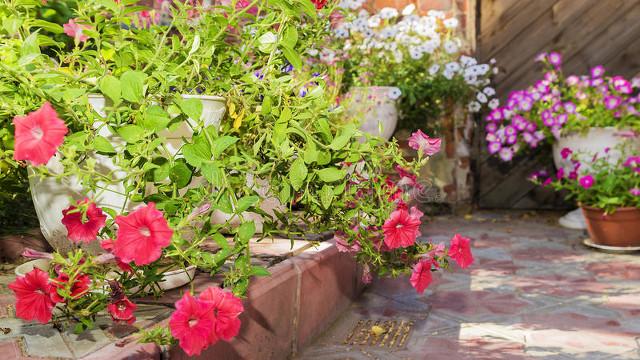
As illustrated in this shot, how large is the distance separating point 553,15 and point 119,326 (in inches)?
174

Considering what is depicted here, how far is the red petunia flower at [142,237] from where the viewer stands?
3.44 feet

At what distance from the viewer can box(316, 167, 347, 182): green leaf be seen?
141 centimetres

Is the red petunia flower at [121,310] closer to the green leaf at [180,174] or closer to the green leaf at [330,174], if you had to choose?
the green leaf at [180,174]

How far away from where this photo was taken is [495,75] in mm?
5117

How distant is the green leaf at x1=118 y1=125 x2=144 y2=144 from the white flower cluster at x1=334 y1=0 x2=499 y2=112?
11.1 ft

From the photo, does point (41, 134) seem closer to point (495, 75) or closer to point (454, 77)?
point (454, 77)

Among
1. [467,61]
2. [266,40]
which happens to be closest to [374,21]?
[467,61]

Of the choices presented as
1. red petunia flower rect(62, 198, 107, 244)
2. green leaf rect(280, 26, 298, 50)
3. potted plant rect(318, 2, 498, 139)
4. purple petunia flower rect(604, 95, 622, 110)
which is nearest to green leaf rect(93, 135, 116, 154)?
red petunia flower rect(62, 198, 107, 244)

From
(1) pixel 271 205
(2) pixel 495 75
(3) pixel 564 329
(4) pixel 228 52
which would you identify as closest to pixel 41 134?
(4) pixel 228 52

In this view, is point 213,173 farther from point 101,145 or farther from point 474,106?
point 474,106

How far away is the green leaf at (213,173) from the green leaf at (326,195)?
0.80 ft

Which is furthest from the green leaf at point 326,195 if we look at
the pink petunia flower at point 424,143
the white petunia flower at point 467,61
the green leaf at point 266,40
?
the white petunia flower at point 467,61

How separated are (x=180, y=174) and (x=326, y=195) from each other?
308 mm

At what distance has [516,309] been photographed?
8.45ft
